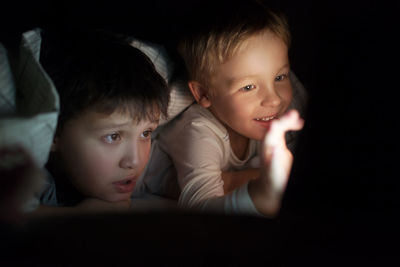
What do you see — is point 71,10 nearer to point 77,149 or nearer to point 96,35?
point 96,35

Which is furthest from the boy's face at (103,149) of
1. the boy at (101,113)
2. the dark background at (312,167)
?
the dark background at (312,167)

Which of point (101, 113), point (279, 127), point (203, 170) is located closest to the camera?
point (279, 127)

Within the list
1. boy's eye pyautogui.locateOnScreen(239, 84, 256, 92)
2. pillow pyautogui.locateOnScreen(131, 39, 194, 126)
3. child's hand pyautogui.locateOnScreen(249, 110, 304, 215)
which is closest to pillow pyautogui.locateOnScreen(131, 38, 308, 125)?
pillow pyautogui.locateOnScreen(131, 39, 194, 126)

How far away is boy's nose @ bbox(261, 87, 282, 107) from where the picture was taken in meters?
0.68

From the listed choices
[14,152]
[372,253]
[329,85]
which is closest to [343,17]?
[329,85]

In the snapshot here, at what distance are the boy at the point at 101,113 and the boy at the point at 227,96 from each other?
10 centimetres

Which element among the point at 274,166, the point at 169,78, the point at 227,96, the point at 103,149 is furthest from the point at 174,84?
the point at 274,166

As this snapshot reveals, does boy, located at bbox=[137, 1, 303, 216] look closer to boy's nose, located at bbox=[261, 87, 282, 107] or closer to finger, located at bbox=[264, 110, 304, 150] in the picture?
boy's nose, located at bbox=[261, 87, 282, 107]

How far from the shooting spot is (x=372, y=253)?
0.36 meters

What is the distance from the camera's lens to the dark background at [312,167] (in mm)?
355

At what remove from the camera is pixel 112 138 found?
62 cm

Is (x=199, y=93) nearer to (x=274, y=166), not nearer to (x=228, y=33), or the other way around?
(x=228, y=33)

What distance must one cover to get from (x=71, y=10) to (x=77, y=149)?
0.83 feet

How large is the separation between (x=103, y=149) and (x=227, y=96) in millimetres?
238
